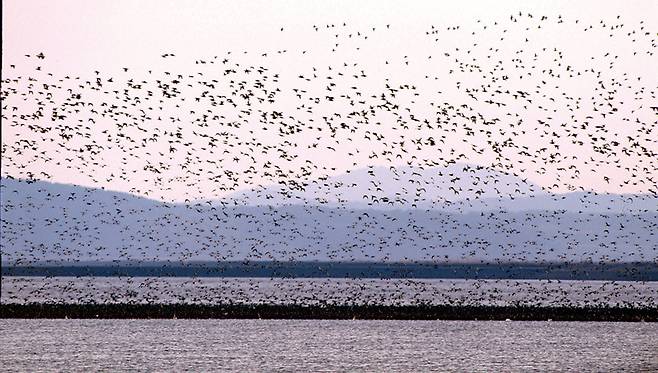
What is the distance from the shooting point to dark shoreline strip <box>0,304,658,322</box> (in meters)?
87.5

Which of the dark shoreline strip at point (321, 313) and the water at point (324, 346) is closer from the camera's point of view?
the water at point (324, 346)

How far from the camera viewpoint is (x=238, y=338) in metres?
64.2

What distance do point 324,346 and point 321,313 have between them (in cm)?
3265

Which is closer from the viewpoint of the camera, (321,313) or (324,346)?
(324,346)

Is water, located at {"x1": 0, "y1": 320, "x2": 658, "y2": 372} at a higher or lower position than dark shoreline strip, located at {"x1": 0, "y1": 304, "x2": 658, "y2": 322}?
lower

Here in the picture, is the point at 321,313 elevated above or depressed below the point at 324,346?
above

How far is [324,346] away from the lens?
57.2m

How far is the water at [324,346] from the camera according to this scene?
44.8 m

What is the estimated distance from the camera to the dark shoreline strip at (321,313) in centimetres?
8748

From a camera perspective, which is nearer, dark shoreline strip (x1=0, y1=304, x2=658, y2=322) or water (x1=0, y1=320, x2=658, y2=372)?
water (x1=0, y1=320, x2=658, y2=372)

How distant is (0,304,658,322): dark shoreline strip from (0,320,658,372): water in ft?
10.1

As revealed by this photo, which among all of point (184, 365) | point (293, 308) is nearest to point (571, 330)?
point (293, 308)

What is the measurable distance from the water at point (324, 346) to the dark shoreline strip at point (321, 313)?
121 inches

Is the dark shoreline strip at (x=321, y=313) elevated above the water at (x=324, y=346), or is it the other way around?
the dark shoreline strip at (x=321, y=313)
